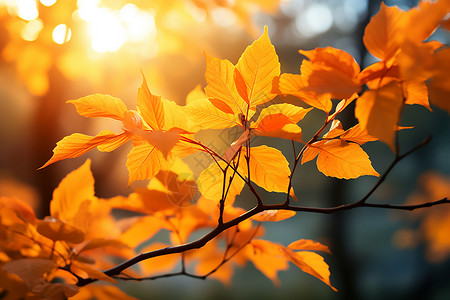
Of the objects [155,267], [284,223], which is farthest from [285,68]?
[284,223]

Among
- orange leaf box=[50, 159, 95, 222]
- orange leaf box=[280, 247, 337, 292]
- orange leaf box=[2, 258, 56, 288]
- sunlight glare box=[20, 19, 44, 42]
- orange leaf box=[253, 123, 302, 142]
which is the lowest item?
orange leaf box=[280, 247, 337, 292]

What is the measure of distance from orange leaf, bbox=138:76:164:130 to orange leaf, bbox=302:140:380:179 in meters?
0.15

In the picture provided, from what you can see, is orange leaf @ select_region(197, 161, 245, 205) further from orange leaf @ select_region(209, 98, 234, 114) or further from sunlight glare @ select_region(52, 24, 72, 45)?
sunlight glare @ select_region(52, 24, 72, 45)

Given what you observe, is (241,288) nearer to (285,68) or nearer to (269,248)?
(285,68)

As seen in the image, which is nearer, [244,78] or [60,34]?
[244,78]

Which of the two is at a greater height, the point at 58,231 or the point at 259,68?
the point at 259,68

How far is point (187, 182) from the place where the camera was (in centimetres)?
46

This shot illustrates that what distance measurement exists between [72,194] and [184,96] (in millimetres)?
3388

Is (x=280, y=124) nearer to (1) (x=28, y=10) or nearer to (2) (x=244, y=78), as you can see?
(2) (x=244, y=78)

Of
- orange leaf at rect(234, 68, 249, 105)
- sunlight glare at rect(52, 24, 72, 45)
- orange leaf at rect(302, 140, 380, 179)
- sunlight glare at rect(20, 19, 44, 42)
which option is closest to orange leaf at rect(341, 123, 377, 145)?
orange leaf at rect(302, 140, 380, 179)

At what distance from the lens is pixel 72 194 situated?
0.46 metres

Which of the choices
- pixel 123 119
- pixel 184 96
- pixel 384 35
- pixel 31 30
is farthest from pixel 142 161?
pixel 184 96

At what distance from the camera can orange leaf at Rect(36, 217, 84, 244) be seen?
0.37 m

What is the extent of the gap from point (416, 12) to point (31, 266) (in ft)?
1.41
